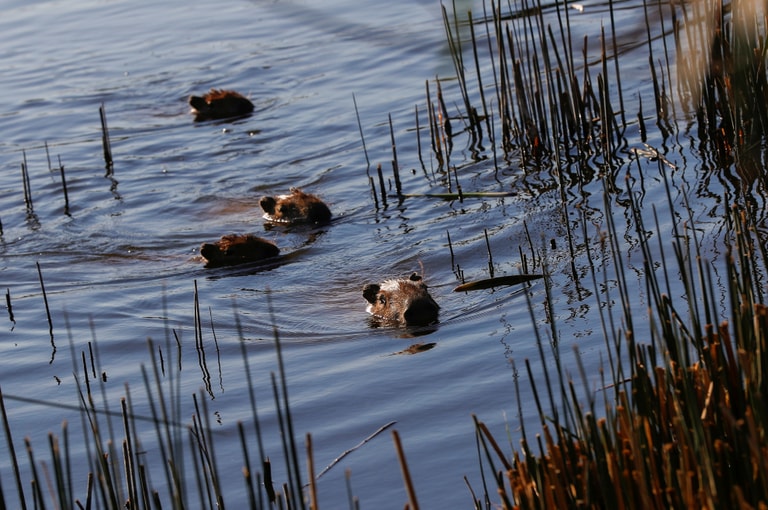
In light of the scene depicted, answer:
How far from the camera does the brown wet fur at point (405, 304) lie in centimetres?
707

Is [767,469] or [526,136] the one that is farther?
[526,136]

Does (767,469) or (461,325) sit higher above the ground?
(767,469)

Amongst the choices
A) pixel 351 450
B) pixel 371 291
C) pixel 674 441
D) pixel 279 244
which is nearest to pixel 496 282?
pixel 371 291

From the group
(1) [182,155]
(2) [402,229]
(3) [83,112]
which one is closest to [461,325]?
(2) [402,229]

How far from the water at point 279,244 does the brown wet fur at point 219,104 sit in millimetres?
254

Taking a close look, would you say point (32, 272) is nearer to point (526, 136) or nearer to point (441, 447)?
point (526, 136)

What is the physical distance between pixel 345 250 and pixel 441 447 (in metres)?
4.57

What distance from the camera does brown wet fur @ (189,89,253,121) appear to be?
46.6 ft

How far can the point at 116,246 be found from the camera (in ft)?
32.8

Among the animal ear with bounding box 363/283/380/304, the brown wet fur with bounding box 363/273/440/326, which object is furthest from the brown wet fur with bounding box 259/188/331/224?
the brown wet fur with bounding box 363/273/440/326

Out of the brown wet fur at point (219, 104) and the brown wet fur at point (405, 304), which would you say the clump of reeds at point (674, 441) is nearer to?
the brown wet fur at point (405, 304)

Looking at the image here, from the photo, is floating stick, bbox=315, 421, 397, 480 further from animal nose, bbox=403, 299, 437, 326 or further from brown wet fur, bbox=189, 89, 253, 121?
brown wet fur, bbox=189, 89, 253, 121

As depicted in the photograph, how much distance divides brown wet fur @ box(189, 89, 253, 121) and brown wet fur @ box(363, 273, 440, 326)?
7.19 metres

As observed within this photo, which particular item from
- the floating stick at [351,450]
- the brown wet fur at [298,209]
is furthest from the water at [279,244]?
the brown wet fur at [298,209]
